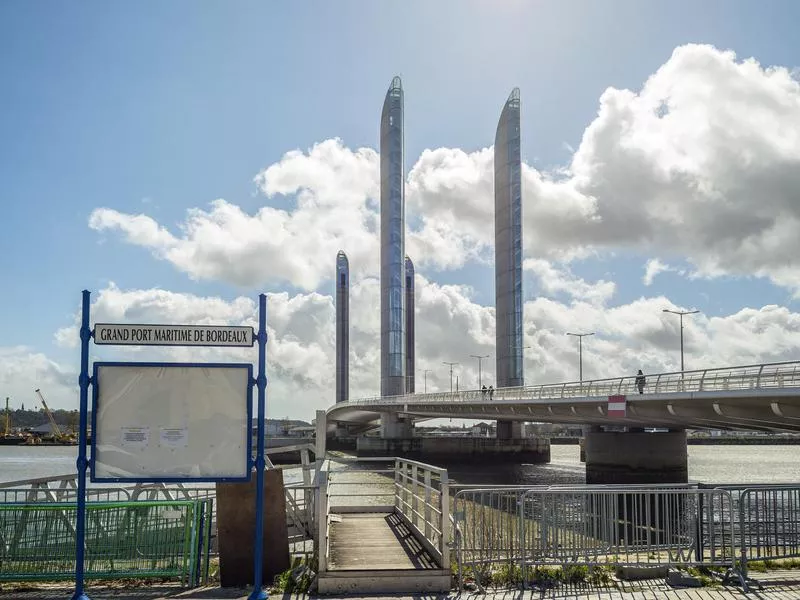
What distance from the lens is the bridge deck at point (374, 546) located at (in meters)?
10.5

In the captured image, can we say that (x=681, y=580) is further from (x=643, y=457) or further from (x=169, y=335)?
(x=643, y=457)

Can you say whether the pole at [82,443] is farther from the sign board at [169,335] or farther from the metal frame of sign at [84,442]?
the sign board at [169,335]

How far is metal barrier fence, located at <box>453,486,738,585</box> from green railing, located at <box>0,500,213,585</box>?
3428 mm

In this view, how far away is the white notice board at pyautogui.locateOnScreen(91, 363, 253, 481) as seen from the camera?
9562mm

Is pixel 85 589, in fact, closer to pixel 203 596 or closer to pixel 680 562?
pixel 203 596

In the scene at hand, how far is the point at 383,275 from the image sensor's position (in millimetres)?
98438

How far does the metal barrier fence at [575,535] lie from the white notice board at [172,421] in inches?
123

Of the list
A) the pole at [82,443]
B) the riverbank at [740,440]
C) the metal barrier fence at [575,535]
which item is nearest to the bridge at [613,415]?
the metal barrier fence at [575,535]

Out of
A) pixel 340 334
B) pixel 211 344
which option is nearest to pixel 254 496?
pixel 211 344

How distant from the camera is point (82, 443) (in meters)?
9.41

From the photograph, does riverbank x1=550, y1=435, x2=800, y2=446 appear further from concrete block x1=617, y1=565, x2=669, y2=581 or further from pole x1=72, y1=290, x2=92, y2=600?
pole x1=72, y1=290, x2=92, y2=600

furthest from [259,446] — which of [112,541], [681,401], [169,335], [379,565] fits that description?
[681,401]

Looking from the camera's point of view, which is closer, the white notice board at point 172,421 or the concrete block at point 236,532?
the white notice board at point 172,421

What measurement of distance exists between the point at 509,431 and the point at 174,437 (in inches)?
3631
